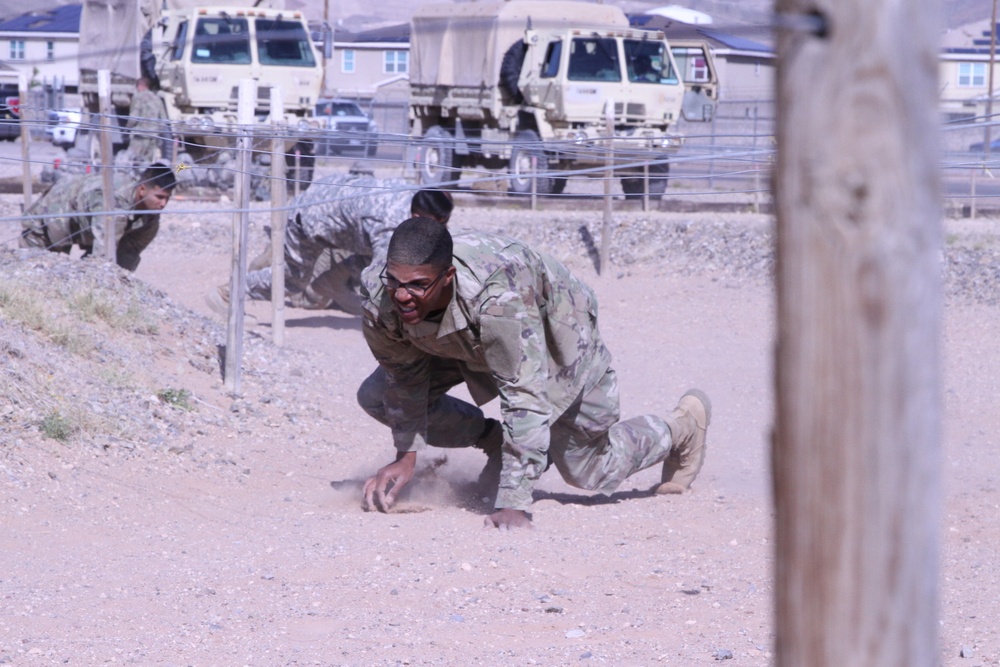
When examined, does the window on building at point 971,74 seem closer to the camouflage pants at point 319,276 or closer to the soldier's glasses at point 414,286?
the camouflage pants at point 319,276

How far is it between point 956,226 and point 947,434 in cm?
699

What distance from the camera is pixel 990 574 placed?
4.12 metres

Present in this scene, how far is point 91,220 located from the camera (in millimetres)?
9312

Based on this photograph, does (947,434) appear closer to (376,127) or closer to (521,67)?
(521,67)

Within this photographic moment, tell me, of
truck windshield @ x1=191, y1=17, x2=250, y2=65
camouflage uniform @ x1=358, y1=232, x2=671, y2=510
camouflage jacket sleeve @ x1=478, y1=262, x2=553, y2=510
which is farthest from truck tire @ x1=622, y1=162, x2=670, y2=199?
camouflage jacket sleeve @ x1=478, y1=262, x2=553, y2=510

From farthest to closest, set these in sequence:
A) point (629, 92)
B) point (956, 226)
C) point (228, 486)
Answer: point (629, 92) → point (956, 226) → point (228, 486)

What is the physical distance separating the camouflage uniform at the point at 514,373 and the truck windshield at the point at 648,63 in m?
11.4

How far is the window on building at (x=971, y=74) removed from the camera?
130ft

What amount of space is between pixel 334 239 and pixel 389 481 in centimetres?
419

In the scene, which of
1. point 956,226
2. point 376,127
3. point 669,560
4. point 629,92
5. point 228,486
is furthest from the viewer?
point 376,127

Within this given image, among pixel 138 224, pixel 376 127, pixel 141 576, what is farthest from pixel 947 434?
pixel 376 127

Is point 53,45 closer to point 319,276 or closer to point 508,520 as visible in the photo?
point 319,276

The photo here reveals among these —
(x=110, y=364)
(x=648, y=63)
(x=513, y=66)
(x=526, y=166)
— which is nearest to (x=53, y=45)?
(x=513, y=66)

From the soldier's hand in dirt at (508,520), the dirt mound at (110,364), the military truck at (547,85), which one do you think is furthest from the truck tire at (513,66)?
the soldier's hand in dirt at (508,520)
